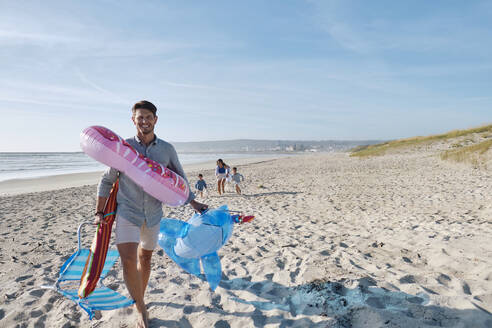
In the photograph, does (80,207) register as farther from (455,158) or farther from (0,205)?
(455,158)

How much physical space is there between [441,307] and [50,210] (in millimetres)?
9611

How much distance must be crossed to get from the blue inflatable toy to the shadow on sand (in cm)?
38

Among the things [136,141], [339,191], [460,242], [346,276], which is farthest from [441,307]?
[339,191]

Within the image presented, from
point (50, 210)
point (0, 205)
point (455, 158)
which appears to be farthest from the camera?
point (455, 158)

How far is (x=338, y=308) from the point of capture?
2.71 m

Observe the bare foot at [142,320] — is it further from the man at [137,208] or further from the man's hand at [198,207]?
the man's hand at [198,207]

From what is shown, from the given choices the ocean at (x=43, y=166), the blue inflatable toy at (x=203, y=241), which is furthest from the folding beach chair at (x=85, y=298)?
the ocean at (x=43, y=166)

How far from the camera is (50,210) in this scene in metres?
8.54

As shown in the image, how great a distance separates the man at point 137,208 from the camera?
7.72 feet

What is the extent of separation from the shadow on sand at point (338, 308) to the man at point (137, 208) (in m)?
0.61

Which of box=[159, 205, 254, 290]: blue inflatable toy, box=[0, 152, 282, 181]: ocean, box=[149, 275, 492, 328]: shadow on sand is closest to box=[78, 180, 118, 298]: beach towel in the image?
box=[149, 275, 492, 328]: shadow on sand

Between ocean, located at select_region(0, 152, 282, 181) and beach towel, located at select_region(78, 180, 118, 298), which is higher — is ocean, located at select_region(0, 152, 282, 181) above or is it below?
below

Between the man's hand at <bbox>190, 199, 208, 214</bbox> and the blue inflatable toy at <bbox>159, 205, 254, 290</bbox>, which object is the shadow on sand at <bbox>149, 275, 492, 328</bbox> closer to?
the blue inflatable toy at <bbox>159, 205, 254, 290</bbox>

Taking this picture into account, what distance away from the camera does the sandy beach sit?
2.66 m
